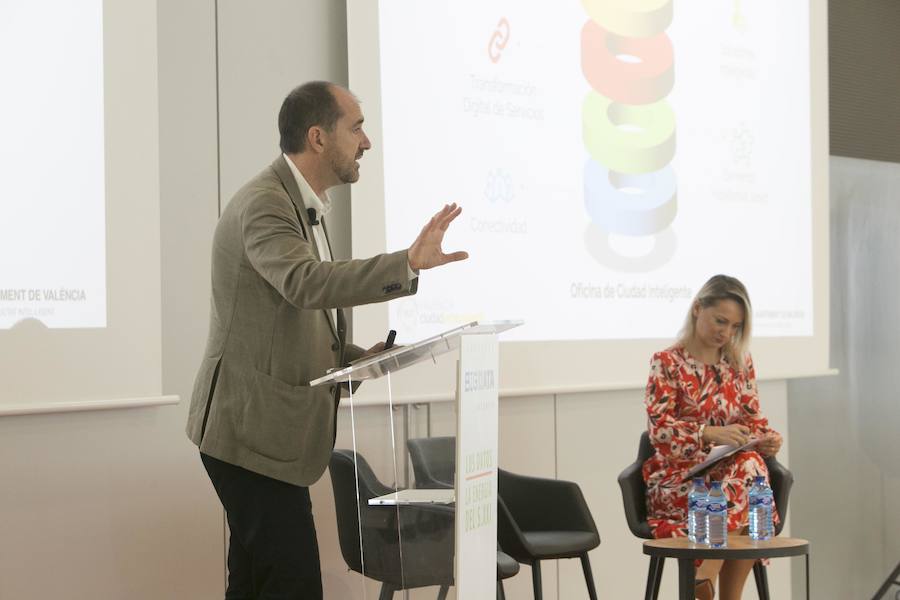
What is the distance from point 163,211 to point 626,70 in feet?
7.37

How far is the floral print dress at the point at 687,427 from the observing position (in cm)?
376

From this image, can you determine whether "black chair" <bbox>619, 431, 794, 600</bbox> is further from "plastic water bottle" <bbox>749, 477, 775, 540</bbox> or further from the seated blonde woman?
"plastic water bottle" <bbox>749, 477, 775, 540</bbox>

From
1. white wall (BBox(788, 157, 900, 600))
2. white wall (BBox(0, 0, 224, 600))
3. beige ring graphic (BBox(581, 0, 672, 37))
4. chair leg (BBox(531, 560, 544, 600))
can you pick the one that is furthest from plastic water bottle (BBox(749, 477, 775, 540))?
beige ring graphic (BBox(581, 0, 672, 37))

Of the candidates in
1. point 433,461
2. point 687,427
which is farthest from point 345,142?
point 687,427

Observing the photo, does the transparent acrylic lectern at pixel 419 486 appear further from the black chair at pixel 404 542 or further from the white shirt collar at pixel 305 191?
the white shirt collar at pixel 305 191

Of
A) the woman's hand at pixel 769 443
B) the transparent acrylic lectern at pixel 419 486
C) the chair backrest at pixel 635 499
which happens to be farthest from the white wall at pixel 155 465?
the woman's hand at pixel 769 443

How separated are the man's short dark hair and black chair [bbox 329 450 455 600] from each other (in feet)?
2.75

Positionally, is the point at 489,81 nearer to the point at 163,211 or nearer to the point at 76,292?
the point at 163,211

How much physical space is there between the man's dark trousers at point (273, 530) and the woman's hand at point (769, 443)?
2.05m

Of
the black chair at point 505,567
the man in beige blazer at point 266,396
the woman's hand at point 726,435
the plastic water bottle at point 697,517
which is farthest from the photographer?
the woman's hand at point 726,435

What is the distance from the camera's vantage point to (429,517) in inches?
83.7

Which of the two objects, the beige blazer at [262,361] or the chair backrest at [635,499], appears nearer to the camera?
the beige blazer at [262,361]

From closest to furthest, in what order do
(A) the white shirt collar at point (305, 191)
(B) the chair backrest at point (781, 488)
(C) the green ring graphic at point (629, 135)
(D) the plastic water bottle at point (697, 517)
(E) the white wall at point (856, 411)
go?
1. (A) the white shirt collar at point (305, 191)
2. (D) the plastic water bottle at point (697, 517)
3. (B) the chair backrest at point (781, 488)
4. (C) the green ring graphic at point (629, 135)
5. (E) the white wall at point (856, 411)

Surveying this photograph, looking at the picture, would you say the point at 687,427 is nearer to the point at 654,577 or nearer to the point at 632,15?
the point at 654,577
